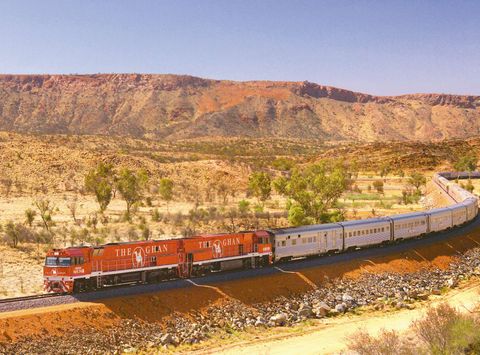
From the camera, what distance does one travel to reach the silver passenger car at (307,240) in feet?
114

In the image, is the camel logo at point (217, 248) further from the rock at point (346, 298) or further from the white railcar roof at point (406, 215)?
the white railcar roof at point (406, 215)

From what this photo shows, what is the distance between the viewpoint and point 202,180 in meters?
86.4

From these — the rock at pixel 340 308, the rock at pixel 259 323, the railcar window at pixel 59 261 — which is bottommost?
the rock at pixel 340 308

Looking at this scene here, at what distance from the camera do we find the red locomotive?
25578 millimetres

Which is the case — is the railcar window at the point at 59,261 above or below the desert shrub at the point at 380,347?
above

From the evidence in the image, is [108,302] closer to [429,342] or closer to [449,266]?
[429,342]

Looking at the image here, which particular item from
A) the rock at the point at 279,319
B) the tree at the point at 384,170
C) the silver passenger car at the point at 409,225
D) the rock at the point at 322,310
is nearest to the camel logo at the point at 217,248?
the rock at the point at 279,319

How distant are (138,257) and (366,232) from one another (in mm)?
20249

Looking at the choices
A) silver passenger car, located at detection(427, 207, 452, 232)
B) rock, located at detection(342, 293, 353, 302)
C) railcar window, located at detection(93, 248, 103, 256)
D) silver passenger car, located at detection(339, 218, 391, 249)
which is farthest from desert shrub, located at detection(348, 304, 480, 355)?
silver passenger car, located at detection(427, 207, 452, 232)

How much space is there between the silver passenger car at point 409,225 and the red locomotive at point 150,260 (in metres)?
14.9

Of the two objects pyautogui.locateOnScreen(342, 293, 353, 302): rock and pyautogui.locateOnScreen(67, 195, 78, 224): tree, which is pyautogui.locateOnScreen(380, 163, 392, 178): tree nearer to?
pyautogui.locateOnScreen(67, 195, 78, 224): tree

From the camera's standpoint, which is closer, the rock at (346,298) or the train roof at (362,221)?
the rock at (346,298)

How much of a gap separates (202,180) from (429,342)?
214 feet

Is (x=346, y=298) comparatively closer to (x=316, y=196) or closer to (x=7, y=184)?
(x=316, y=196)
